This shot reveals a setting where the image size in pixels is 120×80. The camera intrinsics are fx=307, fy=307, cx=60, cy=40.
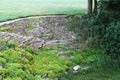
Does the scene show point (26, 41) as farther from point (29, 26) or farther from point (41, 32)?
point (29, 26)

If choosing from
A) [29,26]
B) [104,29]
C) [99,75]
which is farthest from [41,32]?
[99,75]

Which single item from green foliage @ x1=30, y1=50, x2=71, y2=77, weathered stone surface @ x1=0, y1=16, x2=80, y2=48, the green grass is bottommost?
the green grass

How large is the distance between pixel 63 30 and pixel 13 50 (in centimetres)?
522

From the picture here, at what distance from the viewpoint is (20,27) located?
47.5 ft

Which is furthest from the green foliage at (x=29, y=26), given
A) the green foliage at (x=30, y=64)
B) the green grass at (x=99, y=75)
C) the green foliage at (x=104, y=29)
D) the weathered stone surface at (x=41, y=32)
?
the green grass at (x=99, y=75)

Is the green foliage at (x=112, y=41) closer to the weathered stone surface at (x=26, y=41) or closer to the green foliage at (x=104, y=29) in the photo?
the green foliage at (x=104, y=29)

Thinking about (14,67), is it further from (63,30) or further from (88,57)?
(63,30)

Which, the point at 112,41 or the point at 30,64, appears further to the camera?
the point at 112,41

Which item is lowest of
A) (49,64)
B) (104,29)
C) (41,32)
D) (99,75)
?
(99,75)

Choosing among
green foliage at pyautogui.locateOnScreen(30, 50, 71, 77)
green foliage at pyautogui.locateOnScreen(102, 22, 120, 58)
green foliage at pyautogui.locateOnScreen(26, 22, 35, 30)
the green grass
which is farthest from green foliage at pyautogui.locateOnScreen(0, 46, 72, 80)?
green foliage at pyautogui.locateOnScreen(26, 22, 35, 30)

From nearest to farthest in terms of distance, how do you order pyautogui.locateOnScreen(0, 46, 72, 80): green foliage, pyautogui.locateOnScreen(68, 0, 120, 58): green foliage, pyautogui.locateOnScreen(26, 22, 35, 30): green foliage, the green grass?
pyautogui.locateOnScreen(0, 46, 72, 80): green foliage, the green grass, pyautogui.locateOnScreen(68, 0, 120, 58): green foliage, pyautogui.locateOnScreen(26, 22, 35, 30): green foliage

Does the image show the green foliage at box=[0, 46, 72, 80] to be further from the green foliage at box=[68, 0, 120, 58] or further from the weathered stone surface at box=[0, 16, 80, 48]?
the green foliage at box=[68, 0, 120, 58]

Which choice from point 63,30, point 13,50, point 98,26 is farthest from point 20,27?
point 13,50

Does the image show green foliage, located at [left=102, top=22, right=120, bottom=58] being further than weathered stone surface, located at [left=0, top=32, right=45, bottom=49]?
No
